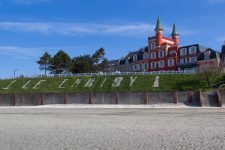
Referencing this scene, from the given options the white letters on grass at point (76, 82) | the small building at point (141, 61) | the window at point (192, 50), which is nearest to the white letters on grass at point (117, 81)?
the white letters on grass at point (76, 82)

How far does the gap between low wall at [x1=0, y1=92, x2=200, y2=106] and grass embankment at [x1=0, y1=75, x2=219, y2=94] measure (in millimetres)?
8637

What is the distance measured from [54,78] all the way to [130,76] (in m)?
17.0

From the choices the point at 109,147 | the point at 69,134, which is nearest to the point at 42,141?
the point at 69,134

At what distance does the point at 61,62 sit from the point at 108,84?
38.8 metres

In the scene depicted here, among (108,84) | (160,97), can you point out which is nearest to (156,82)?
(108,84)

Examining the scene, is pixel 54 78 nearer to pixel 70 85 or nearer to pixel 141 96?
pixel 70 85

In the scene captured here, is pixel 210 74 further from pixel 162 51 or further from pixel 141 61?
pixel 141 61

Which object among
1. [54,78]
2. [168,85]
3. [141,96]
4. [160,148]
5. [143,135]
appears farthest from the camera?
[54,78]

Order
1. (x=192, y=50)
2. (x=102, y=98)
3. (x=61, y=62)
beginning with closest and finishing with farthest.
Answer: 1. (x=102, y=98)
2. (x=192, y=50)
3. (x=61, y=62)

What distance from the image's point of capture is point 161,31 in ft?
344

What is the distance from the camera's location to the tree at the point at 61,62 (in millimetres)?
104188

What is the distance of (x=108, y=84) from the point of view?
6862cm

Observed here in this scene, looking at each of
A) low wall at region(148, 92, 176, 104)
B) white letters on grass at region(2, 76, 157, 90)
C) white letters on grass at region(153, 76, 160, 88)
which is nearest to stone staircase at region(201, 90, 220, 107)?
low wall at region(148, 92, 176, 104)

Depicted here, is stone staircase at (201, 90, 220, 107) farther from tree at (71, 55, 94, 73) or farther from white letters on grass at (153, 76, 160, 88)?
tree at (71, 55, 94, 73)
